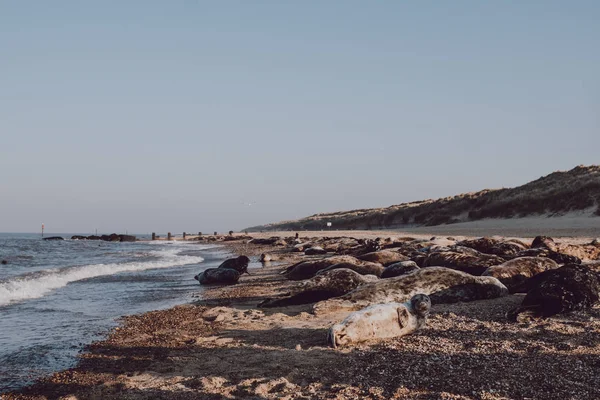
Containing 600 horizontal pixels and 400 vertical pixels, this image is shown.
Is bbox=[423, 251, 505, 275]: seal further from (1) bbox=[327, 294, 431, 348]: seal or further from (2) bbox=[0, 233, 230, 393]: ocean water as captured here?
(2) bbox=[0, 233, 230, 393]: ocean water

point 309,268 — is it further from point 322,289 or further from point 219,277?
point 322,289

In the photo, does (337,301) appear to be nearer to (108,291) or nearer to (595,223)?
(108,291)

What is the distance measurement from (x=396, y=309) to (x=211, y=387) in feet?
7.97

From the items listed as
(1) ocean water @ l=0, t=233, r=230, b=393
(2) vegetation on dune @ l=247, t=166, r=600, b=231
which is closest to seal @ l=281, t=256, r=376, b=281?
(1) ocean water @ l=0, t=233, r=230, b=393

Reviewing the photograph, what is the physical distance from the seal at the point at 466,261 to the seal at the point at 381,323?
4.33m

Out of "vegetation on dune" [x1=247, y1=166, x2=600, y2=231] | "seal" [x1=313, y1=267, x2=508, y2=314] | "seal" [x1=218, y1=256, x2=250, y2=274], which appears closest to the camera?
"seal" [x1=313, y1=267, x2=508, y2=314]

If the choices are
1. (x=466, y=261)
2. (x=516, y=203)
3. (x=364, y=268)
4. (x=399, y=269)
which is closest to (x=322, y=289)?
(x=399, y=269)

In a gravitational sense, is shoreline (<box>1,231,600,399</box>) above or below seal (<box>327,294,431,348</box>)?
below

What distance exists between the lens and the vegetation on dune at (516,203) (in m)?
39.1

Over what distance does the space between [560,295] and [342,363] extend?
10.8 feet

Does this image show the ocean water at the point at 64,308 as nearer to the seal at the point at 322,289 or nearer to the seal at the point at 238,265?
the seal at the point at 238,265

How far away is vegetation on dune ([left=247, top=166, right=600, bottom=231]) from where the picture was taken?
3909 cm

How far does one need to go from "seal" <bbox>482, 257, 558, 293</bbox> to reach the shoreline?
157 cm

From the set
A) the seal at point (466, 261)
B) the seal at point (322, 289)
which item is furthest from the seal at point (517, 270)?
the seal at point (322, 289)
